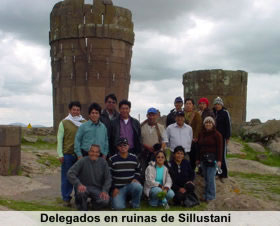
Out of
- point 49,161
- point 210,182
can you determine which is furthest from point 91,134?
point 49,161

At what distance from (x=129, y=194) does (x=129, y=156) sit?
1.91ft

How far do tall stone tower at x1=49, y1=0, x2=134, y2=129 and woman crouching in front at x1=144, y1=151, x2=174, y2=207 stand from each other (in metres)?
6.90

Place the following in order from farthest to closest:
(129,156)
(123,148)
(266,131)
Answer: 1. (266,131)
2. (129,156)
3. (123,148)

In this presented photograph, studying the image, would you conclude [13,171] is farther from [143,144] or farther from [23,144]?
[23,144]

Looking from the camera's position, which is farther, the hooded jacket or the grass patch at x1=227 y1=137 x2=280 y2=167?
the grass patch at x1=227 y1=137 x2=280 y2=167

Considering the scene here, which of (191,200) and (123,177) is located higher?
(123,177)

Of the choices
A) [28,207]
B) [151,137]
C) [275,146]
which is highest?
[151,137]

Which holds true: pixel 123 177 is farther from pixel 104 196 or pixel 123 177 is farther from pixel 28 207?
pixel 28 207

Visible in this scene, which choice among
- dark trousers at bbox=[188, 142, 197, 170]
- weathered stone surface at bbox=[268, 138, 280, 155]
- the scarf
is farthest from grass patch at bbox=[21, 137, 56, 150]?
weathered stone surface at bbox=[268, 138, 280, 155]

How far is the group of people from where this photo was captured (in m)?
5.24

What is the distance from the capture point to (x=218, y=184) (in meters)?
6.49

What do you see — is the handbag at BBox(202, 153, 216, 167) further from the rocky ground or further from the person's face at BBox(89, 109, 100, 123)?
the person's face at BBox(89, 109, 100, 123)

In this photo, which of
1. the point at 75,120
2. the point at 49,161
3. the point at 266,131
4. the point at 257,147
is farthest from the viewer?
the point at 266,131

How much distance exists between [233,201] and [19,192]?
13.0 feet
